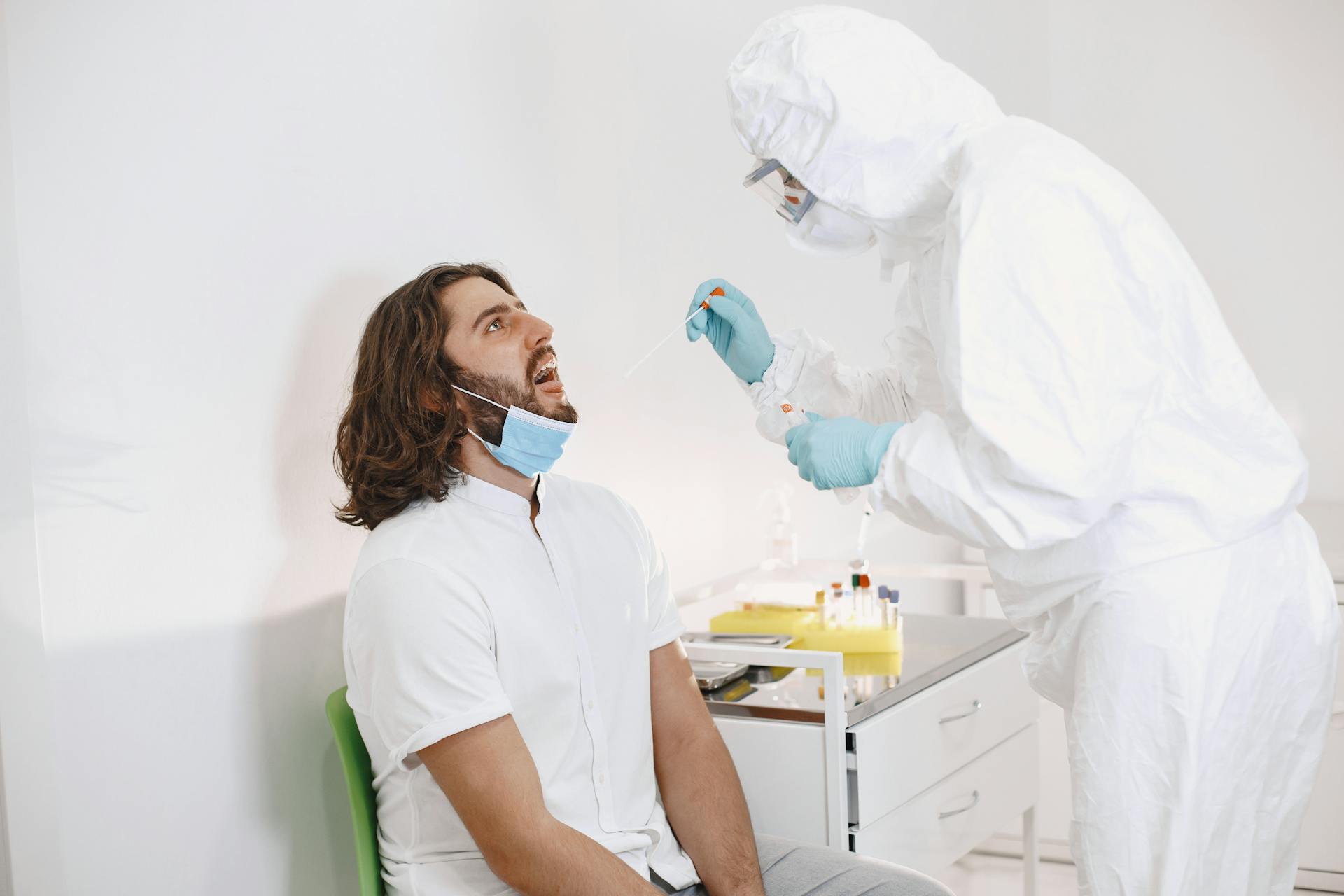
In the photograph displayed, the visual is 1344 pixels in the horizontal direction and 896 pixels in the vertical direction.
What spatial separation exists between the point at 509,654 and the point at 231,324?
1.83ft

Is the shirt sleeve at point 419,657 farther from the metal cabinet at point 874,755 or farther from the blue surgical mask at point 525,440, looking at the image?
the metal cabinet at point 874,755

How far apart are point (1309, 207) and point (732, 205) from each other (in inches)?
74.6

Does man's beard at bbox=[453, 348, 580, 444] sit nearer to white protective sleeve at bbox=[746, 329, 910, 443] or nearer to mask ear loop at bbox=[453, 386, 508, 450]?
mask ear loop at bbox=[453, 386, 508, 450]

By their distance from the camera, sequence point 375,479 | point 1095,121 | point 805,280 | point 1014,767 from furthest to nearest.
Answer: point 1095,121 < point 805,280 < point 1014,767 < point 375,479

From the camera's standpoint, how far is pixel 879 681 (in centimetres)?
192

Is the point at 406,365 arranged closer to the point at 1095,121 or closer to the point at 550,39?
the point at 550,39

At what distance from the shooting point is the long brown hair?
1.54 metres

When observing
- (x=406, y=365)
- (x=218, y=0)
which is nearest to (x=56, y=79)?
(x=218, y=0)

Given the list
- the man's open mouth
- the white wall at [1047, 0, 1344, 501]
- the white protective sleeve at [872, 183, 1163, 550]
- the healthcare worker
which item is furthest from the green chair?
the white wall at [1047, 0, 1344, 501]

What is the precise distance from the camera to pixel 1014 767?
229cm

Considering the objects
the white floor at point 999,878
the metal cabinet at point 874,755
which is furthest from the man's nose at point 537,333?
the white floor at point 999,878

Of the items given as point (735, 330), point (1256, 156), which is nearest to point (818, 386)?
point (735, 330)

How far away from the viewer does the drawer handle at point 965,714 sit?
198cm

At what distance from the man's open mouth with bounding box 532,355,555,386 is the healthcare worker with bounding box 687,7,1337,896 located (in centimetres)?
43
